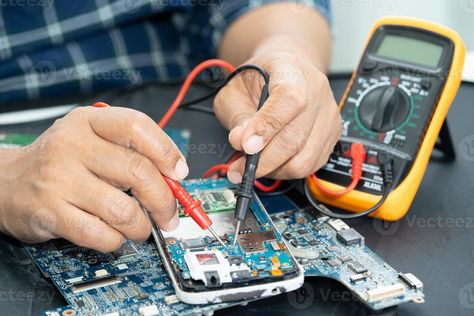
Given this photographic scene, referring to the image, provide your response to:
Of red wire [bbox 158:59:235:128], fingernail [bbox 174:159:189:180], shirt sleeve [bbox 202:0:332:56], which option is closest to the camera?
fingernail [bbox 174:159:189:180]

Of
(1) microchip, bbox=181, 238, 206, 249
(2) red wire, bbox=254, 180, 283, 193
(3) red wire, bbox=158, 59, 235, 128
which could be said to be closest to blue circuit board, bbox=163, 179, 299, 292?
(1) microchip, bbox=181, 238, 206, 249

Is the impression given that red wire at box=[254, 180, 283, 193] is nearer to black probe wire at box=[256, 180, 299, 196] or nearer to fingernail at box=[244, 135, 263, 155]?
black probe wire at box=[256, 180, 299, 196]

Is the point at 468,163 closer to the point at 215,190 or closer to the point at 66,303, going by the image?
the point at 215,190

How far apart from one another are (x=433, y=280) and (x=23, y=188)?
23.4 inches

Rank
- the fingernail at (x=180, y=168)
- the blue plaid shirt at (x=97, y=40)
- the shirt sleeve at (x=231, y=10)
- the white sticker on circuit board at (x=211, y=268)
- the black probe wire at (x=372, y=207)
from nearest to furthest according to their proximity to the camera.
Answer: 1. the white sticker on circuit board at (x=211, y=268)
2. the fingernail at (x=180, y=168)
3. the black probe wire at (x=372, y=207)
4. the blue plaid shirt at (x=97, y=40)
5. the shirt sleeve at (x=231, y=10)

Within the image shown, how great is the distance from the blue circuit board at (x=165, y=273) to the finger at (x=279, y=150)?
0.19 ft

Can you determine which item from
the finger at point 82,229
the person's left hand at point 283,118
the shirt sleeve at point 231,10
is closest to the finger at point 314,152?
the person's left hand at point 283,118

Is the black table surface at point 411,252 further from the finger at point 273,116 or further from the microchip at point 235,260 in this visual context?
the finger at point 273,116

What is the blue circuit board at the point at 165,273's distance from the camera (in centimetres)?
76

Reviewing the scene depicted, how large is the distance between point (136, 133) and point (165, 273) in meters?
0.19

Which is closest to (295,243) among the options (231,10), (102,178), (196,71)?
(102,178)

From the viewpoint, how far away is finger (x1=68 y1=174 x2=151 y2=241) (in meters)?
0.82

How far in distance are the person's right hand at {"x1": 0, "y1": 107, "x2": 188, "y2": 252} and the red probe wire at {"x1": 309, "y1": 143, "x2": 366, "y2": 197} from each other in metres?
0.27

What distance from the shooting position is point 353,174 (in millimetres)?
1019
